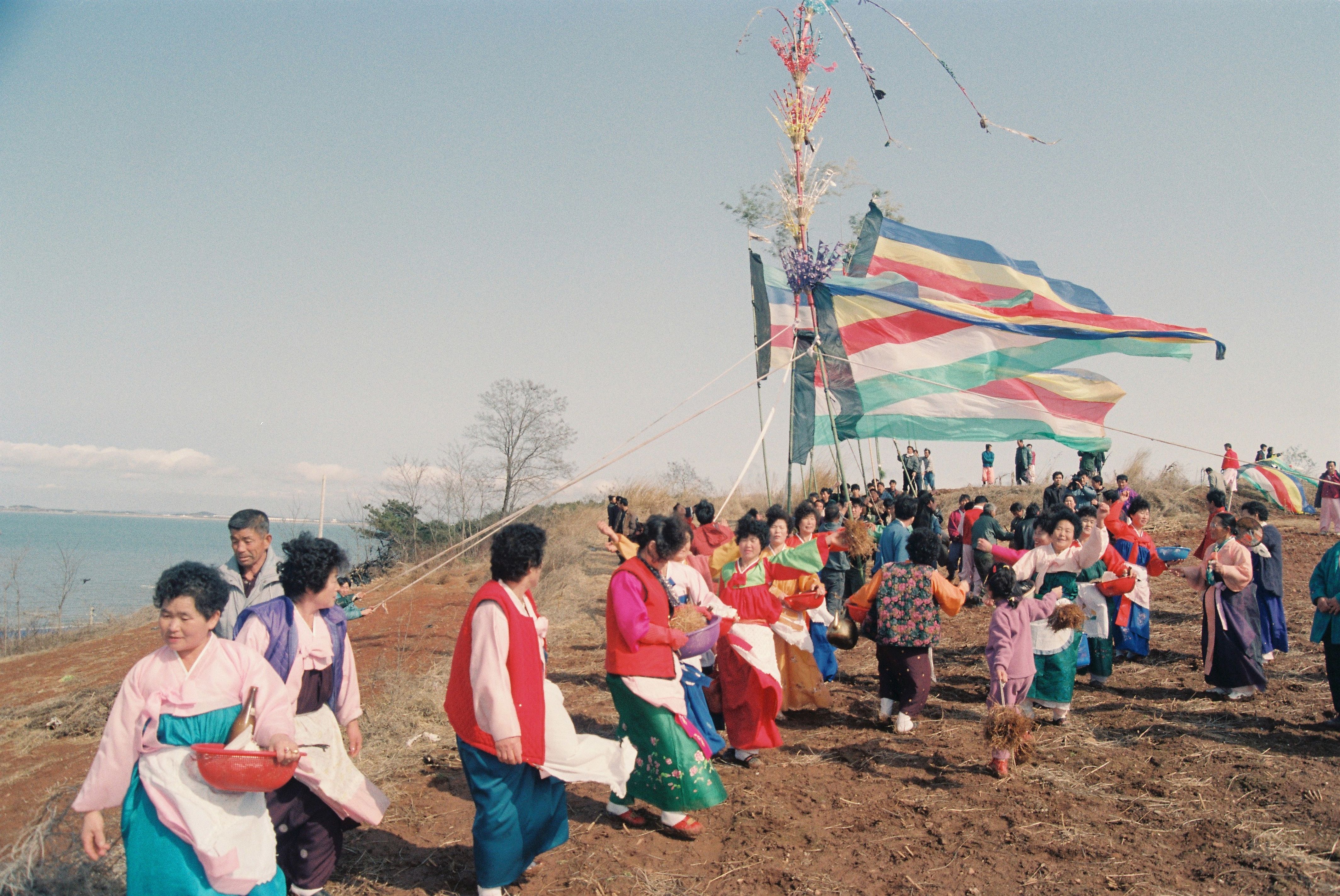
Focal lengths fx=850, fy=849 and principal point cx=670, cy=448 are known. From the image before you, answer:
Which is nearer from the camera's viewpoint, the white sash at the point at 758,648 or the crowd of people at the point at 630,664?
the crowd of people at the point at 630,664

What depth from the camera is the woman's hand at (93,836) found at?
2738mm

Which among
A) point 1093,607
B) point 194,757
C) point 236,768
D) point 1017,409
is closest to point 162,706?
point 194,757

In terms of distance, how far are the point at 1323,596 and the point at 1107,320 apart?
5.23 metres

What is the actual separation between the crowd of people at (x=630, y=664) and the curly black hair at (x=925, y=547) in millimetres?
19

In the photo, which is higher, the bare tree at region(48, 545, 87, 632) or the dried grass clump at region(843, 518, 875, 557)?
the dried grass clump at region(843, 518, 875, 557)

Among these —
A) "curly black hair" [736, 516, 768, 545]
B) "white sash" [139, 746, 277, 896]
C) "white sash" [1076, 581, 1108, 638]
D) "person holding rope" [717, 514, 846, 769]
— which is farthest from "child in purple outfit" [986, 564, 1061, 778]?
"white sash" [139, 746, 277, 896]

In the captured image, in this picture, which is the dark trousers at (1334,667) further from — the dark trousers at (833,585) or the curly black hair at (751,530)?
the dark trousers at (833,585)

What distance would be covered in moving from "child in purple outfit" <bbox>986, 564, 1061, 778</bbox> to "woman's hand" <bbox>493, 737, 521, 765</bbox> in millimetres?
3200

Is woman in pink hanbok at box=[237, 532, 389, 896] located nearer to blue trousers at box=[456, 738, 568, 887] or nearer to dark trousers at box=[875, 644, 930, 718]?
blue trousers at box=[456, 738, 568, 887]

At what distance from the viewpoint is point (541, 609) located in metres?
13.0

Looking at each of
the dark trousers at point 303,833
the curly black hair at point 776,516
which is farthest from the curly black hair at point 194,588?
the curly black hair at point 776,516

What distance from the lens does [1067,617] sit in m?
5.67

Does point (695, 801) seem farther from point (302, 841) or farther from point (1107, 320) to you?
point (1107, 320)

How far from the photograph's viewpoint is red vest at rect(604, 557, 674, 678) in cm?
454
